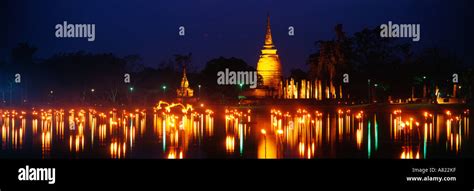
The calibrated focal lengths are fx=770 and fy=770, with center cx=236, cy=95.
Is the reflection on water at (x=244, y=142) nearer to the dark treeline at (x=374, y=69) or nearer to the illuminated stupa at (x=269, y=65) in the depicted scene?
the dark treeline at (x=374, y=69)

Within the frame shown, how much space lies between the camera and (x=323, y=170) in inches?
741

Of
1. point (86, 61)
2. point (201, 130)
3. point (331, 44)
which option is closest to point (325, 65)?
point (331, 44)

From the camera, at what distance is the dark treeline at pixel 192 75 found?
83.7 m

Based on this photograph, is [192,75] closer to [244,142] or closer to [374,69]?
[374,69]

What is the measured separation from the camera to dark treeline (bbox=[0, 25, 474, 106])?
275 feet

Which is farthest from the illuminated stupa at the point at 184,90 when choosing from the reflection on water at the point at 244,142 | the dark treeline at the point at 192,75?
the reflection on water at the point at 244,142

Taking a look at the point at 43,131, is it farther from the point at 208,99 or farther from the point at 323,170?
the point at 208,99

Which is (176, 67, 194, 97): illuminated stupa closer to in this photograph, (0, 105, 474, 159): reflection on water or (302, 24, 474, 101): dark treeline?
(302, 24, 474, 101): dark treeline

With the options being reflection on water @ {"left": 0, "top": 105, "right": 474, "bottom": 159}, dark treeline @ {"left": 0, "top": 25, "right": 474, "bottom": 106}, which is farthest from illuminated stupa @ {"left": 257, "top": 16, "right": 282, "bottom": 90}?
reflection on water @ {"left": 0, "top": 105, "right": 474, "bottom": 159}

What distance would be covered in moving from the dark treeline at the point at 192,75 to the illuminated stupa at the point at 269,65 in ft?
51.9

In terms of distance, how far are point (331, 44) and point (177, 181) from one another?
2654 inches

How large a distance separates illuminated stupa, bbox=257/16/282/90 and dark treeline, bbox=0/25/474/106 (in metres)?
15.8

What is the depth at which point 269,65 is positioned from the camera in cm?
12531

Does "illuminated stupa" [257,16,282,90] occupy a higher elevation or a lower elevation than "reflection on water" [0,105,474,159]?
higher
